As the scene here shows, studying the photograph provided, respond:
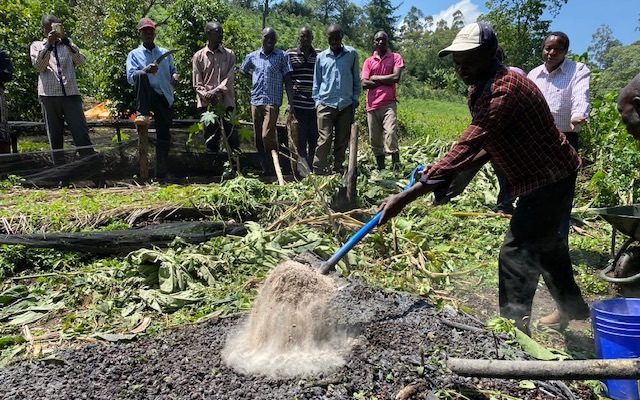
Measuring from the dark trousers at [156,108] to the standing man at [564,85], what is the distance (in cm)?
431

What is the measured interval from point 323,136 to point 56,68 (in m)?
3.19

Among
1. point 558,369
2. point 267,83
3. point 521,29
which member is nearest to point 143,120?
point 267,83

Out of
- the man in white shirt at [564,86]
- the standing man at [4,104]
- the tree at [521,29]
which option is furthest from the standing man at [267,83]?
the tree at [521,29]

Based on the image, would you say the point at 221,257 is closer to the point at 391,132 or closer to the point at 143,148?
the point at 143,148

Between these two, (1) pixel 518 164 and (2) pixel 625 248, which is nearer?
(1) pixel 518 164

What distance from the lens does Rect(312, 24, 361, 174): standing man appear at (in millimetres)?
6391

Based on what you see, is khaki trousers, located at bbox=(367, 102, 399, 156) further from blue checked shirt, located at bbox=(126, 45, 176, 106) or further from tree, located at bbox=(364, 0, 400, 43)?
tree, located at bbox=(364, 0, 400, 43)

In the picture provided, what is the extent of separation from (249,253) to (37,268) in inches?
64.5

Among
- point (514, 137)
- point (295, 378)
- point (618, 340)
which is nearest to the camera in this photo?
point (618, 340)

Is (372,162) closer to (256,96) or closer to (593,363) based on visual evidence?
(256,96)

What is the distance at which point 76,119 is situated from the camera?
6.64 meters

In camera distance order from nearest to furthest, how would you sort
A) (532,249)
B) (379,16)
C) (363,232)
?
(363,232) < (532,249) < (379,16)

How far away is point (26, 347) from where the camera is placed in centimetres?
311

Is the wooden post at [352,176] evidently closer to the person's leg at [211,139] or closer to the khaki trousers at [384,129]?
the khaki trousers at [384,129]
